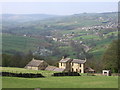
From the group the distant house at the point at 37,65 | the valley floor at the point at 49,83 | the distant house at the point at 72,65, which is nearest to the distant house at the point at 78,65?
the distant house at the point at 72,65

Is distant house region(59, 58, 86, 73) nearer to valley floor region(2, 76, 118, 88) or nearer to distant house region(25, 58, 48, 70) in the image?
distant house region(25, 58, 48, 70)

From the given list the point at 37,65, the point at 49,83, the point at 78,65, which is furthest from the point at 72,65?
the point at 49,83

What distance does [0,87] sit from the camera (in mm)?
31328

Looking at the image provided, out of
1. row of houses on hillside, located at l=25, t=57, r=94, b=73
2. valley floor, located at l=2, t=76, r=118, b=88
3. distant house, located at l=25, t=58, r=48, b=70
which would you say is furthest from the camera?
distant house, located at l=25, t=58, r=48, b=70

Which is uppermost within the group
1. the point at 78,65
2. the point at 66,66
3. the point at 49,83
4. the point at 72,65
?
the point at 49,83

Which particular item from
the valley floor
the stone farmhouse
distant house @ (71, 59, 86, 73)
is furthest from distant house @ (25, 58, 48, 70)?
the valley floor

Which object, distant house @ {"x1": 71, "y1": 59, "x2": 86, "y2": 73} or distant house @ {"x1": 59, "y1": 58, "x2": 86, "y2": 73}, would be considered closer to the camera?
distant house @ {"x1": 71, "y1": 59, "x2": 86, "y2": 73}

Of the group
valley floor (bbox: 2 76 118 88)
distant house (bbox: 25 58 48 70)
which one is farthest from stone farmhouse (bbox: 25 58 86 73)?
valley floor (bbox: 2 76 118 88)

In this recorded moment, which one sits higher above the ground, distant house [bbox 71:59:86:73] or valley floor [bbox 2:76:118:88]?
valley floor [bbox 2:76:118:88]

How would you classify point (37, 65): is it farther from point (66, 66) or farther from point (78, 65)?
point (78, 65)

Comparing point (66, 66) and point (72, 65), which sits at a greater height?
point (72, 65)

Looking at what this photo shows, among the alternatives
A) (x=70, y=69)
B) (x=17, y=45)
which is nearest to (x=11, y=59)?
(x=70, y=69)

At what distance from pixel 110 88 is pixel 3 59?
53546 mm

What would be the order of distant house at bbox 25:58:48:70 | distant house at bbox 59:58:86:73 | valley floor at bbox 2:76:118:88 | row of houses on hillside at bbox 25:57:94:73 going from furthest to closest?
distant house at bbox 25:58:48:70 < distant house at bbox 59:58:86:73 < row of houses on hillside at bbox 25:57:94:73 < valley floor at bbox 2:76:118:88
